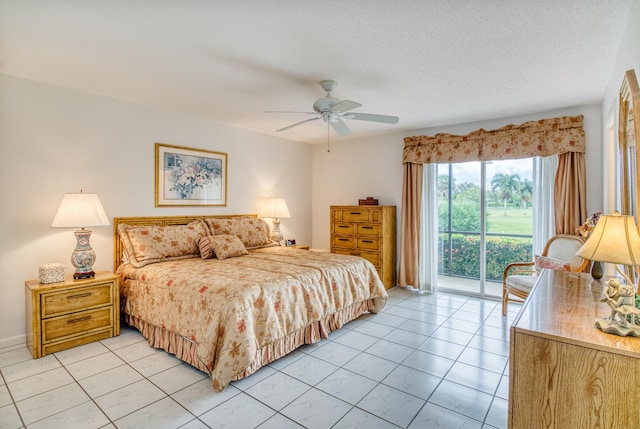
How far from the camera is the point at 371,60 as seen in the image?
101 inches

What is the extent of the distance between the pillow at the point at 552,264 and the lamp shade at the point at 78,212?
4588 mm

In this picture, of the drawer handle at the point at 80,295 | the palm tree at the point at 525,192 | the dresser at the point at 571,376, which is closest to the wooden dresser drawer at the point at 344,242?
the palm tree at the point at 525,192

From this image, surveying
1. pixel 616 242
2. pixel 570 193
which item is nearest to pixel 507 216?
pixel 570 193

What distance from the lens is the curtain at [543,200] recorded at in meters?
3.94

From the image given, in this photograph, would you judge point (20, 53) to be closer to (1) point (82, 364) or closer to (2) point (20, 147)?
(2) point (20, 147)

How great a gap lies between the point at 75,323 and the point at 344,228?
11.8 feet

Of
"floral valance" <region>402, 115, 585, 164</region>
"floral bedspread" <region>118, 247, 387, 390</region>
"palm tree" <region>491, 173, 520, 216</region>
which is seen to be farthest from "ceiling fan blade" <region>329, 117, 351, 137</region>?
"palm tree" <region>491, 173, 520, 216</region>

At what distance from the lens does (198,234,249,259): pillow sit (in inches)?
148

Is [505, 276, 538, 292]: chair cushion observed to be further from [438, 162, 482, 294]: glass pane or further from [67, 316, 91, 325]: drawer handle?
[67, 316, 91, 325]: drawer handle

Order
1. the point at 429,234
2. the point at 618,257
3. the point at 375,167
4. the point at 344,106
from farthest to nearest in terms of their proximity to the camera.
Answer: the point at 375,167, the point at 429,234, the point at 344,106, the point at 618,257

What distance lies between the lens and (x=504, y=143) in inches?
165

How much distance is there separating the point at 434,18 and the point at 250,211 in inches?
147

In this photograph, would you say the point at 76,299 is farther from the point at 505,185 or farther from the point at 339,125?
the point at 505,185

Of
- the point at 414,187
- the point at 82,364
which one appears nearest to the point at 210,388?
the point at 82,364
